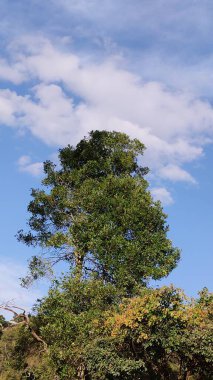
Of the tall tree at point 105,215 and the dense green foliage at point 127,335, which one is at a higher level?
the tall tree at point 105,215

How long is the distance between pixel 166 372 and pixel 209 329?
3.54 m

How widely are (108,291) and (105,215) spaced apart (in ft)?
16.0

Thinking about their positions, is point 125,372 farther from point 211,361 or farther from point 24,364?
point 24,364

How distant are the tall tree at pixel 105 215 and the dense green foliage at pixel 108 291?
0.06 m

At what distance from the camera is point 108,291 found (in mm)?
23344

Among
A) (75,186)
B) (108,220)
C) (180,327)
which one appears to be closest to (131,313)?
(180,327)

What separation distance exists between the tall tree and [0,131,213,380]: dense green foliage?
0.06 metres

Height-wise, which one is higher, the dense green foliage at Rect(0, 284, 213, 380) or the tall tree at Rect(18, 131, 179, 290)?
the tall tree at Rect(18, 131, 179, 290)

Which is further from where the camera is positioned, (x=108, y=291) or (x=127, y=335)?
(x=108, y=291)

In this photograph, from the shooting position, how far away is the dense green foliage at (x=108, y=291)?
18.6 meters

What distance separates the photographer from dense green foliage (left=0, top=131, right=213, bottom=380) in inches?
734

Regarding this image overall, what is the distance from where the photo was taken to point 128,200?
27.2 m

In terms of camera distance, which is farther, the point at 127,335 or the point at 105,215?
the point at 105,215

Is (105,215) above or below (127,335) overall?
above
